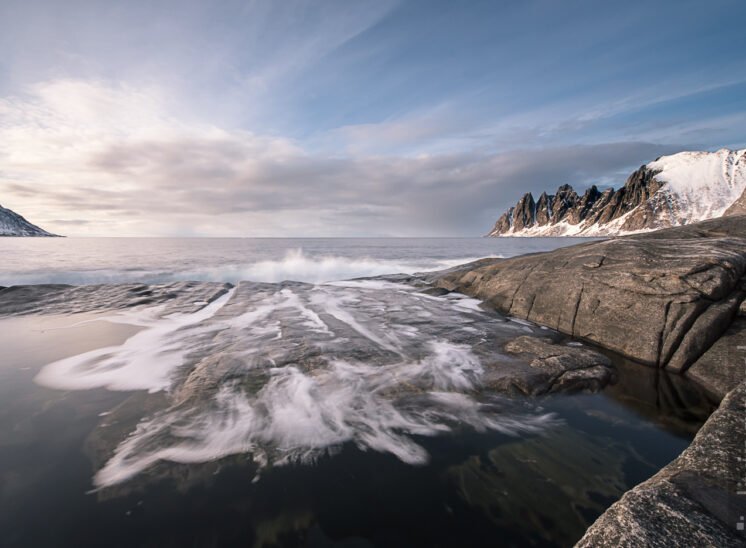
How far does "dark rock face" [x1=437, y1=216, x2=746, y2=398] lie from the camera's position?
6.90 metres

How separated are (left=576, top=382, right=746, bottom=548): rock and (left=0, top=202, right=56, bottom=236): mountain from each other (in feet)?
897

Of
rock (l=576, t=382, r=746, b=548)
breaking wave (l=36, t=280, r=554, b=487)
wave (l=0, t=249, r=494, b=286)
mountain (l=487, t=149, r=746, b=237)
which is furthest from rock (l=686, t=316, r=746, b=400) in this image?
mountain (l=487, t=149, r=746, b=237)

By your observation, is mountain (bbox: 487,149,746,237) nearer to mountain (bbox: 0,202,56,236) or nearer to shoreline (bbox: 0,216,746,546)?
shoreline (bbox: 0,216,746,546)

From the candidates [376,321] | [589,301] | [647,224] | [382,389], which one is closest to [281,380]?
[382,389]

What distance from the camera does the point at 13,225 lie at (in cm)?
18188

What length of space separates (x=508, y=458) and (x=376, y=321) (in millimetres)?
6942

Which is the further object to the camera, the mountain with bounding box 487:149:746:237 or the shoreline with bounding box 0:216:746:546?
the mountain with bounding box 487:149:746:237

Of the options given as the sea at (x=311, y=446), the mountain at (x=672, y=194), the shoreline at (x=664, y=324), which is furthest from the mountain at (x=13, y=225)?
the mountain at (x=672, y=194)

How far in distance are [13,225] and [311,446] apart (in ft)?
938

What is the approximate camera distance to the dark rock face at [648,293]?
6902mm

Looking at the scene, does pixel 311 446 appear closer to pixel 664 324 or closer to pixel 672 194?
pixel 664 324

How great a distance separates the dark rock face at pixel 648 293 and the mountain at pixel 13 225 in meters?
272

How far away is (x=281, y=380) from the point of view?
21.0 feet

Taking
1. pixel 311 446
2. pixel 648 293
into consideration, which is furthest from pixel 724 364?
pixel 311 446
